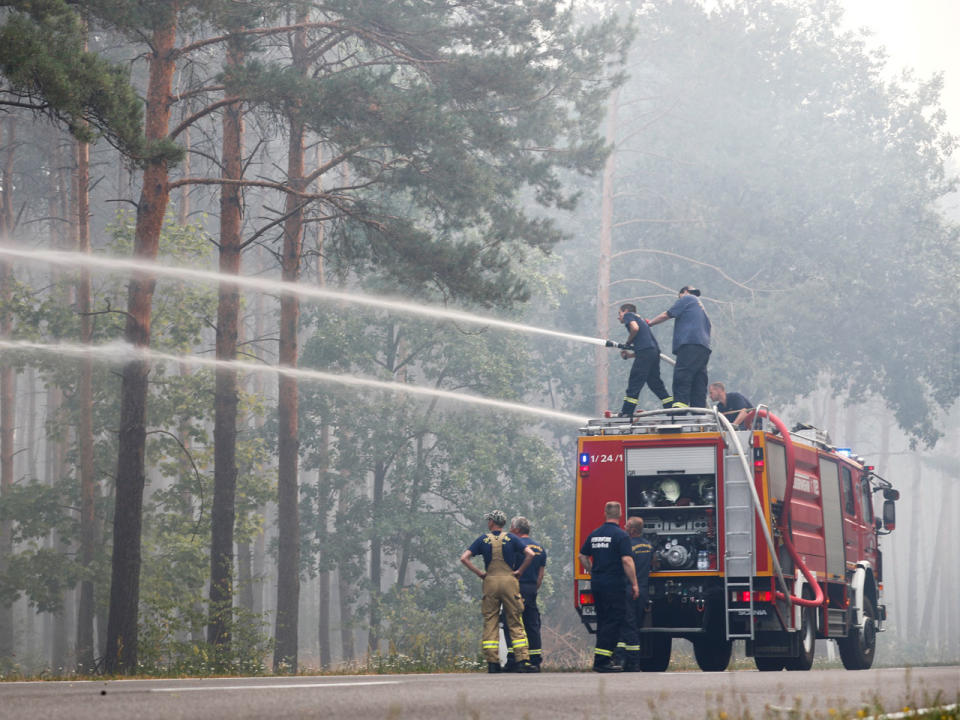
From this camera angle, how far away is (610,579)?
43.5ft

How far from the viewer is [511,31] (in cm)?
2375

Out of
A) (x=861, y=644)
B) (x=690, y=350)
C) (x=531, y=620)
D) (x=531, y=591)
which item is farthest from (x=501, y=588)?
(x=861, y=644)

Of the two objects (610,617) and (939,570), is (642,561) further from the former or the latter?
(939,570)

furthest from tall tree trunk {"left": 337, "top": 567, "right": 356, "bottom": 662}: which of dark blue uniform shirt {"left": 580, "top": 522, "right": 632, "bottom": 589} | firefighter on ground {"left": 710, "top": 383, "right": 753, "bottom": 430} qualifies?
dark blue uniform shirt {"left": 580, "top": 522, "right": 632, "bottom": 589}

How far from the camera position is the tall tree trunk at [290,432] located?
972 inches

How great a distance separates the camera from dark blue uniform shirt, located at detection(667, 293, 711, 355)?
15.7m

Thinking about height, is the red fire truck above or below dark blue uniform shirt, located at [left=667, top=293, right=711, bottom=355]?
below

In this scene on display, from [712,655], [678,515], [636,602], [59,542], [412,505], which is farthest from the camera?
[59,542]

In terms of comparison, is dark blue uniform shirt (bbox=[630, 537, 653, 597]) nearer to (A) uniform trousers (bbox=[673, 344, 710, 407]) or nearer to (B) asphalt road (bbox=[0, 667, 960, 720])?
(B) asphalt road (bbox=[0, 667, 960, 720])

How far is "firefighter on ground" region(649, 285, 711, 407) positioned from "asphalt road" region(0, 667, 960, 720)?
492 cm

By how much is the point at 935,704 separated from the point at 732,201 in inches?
1350

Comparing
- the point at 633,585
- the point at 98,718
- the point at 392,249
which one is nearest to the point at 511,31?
the point at 392,249

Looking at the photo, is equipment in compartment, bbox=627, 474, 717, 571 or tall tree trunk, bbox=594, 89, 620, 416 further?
tall tree trunk, bbox=594, 89, 620, 416

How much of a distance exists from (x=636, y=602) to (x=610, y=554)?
0.65m
